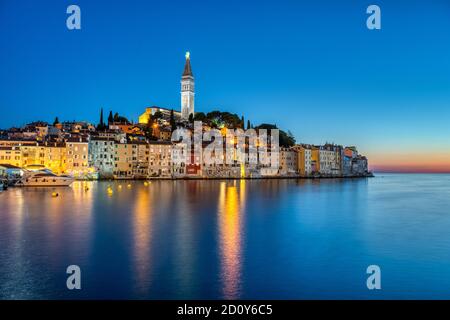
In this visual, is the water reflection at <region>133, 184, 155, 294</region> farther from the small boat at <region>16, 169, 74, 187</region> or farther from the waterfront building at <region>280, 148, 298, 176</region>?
the waterfront building at <region>280, 148, 298, 176</region>

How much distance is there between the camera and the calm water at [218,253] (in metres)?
7.76

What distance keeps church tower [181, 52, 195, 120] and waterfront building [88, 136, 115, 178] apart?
Answer: 35.3 meters

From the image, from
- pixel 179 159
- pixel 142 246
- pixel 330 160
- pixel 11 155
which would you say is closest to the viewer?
pixel 142 246

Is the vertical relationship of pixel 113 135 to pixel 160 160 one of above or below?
above

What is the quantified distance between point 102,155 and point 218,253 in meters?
43.2

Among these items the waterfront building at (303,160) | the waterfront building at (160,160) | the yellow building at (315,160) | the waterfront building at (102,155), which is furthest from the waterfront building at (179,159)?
the yellow building at (315,160)

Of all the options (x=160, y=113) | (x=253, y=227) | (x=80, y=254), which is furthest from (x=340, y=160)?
(x=80, y=254)

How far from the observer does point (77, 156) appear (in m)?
48.5

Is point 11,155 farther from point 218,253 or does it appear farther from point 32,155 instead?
point 218,253

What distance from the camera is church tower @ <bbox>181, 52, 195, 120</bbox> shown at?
86438 millimetres

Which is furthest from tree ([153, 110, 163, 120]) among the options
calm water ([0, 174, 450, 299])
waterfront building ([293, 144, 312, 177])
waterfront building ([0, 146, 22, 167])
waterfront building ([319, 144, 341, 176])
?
calm water ([0, 174, 450, 299])

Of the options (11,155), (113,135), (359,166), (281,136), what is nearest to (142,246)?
(11,155)
